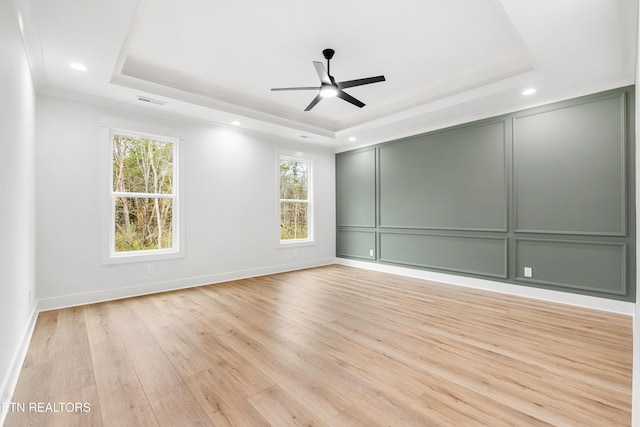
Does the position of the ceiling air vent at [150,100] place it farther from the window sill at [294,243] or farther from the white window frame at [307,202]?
the window sill at [294,243]

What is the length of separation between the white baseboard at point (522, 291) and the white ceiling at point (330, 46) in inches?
95.3

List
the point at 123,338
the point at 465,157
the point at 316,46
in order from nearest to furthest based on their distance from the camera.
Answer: the point at 123,338, the point at 316,46, the point at 465,157

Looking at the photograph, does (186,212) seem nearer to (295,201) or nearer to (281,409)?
(295,201)

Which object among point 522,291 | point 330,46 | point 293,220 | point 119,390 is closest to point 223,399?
point 119,390

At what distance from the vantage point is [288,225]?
5895mm

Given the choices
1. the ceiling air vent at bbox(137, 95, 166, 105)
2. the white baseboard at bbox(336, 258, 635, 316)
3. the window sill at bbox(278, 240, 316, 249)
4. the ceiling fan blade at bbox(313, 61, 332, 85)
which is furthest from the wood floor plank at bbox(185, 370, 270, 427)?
the white baseboard at bbox(336, 258, 635, 316)

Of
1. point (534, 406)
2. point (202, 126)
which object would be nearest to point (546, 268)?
point (534, 406)

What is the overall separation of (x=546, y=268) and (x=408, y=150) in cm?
270

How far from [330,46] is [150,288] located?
3861mm

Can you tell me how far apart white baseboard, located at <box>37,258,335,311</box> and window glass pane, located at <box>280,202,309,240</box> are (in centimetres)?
61

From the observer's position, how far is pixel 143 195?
13.5ft

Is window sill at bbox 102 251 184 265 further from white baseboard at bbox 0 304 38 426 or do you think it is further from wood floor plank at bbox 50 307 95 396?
white baseboard at bbox 0 304 38 426

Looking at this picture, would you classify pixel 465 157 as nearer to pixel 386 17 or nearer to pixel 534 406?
pixel 386 17

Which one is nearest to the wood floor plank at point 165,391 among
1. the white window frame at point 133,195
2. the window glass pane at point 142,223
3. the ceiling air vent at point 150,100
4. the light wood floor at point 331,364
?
the light wood floor at point 331,364
